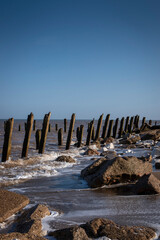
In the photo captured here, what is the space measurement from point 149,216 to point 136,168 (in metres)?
2.41

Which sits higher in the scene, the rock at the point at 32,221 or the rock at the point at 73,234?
the rock at the point at 73,234

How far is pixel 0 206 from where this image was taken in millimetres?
3656

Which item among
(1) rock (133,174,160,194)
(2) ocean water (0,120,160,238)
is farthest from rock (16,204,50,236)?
(1) rock (133,174,160,194)

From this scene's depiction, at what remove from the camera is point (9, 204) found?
3.79 metres

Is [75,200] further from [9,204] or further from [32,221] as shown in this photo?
[32,221]

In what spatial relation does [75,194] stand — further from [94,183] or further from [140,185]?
[140,185]

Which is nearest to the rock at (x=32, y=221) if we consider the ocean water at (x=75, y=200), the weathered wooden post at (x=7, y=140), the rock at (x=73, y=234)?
the ocean water at (x=75, y=200)

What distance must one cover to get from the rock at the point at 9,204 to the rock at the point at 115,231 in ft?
4.44

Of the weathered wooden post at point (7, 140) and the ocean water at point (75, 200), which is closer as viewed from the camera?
the ocean water at point (75, 200)

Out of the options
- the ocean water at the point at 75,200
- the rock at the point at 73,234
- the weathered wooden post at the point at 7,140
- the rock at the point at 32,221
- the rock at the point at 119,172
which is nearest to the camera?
the rock at the point at 73,234

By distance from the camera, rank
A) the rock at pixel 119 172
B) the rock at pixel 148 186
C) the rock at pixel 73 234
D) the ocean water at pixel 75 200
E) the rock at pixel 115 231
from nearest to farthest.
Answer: the rock at pixel 73 234 < the rock at pixel 115 231 < the ocean water at pixel 75 200 < the rock at pixel 148 186 < the rock at pixel 119 172

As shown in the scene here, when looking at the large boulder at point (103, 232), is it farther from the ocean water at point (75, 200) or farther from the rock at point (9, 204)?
the rock at point (9, 204)

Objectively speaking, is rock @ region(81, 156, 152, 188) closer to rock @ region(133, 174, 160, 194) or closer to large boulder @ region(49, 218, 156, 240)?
rock @ region(133, 174, 160, 194)

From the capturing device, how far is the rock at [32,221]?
2.84 meters
